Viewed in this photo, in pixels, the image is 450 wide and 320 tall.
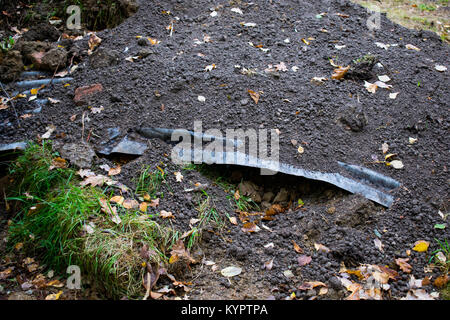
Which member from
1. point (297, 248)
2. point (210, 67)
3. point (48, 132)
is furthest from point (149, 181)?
point (210, 67)

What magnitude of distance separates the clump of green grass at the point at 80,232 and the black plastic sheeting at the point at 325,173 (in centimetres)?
72

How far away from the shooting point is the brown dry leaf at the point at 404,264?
8.48ft

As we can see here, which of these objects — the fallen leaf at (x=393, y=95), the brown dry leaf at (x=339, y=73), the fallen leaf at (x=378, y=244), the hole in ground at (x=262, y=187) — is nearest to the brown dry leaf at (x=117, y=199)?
the hole in ground at (x=262, y=187)

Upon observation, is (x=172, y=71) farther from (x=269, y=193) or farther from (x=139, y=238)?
(x=139, y=238)

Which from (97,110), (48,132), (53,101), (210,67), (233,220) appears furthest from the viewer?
(210,67)

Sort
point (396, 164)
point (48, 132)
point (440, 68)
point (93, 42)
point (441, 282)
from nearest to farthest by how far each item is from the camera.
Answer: point (441, 282) < point (396, 164) < point (48, 132) < point (440, 68) < point (93, 42)

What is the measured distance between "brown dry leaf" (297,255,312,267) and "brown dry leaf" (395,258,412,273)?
1.98 ft

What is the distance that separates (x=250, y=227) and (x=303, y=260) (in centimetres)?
49

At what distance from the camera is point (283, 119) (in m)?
3.43

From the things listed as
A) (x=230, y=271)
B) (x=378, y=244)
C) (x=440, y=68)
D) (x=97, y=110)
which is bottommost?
(x=230, y=271)

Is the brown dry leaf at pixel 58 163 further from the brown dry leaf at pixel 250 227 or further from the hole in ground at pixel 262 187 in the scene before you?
the brown dry leaf at pixel 250 227

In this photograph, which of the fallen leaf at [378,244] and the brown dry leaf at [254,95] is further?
the brown dry leaf at [254,95]

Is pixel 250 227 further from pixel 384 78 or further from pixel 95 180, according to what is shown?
pixel 384 78

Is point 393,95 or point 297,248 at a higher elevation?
point 393,95
